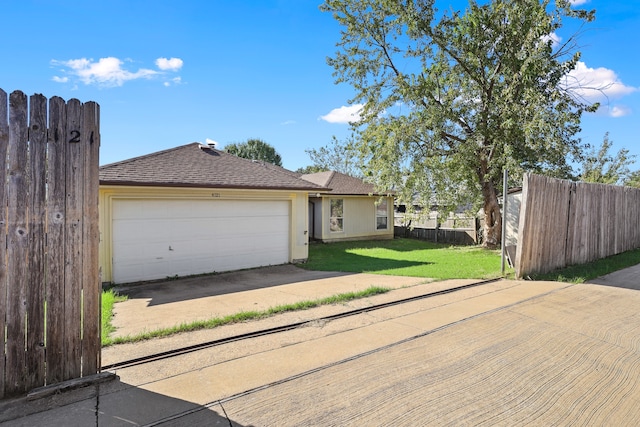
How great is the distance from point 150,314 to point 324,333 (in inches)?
125

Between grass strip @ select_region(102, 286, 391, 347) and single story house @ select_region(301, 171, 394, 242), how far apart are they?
35.9ft

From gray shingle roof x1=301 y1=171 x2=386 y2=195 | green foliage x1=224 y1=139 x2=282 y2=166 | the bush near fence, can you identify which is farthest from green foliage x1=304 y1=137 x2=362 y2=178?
gray shingle roof x1=301 y1=171 x2=386 y2=195

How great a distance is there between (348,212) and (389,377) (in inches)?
615

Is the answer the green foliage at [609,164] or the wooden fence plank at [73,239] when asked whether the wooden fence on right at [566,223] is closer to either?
the wooden fence plank at [73,239]

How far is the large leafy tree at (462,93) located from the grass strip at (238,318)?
29.6 feet

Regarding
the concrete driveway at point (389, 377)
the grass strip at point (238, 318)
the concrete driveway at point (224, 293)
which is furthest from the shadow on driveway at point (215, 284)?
the concrete driveway at point (389, 377)

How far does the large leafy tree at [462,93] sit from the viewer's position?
41.8 ft

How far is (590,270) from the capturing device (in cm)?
927

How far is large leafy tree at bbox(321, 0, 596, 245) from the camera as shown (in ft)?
41.8

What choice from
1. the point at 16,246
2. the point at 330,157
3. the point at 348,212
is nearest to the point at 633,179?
the point at 348,212

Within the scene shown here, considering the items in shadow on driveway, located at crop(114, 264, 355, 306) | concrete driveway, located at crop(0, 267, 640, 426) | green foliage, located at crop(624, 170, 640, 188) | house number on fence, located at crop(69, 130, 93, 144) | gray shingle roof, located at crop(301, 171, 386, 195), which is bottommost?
shadow on driveway, located at crop(114, 264, 355, 306)

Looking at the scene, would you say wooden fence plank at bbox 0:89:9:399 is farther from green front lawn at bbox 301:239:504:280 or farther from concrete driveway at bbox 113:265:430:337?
green front lawn at bbox 301:239:504:280

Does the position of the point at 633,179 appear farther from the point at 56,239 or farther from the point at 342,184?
the point at 56,239

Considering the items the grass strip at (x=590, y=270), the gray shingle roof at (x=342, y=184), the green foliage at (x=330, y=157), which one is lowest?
the grass strip at (x=590, y=270)
